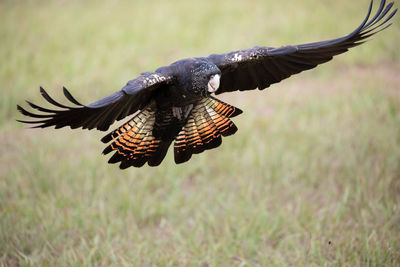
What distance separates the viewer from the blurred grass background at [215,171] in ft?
14.7

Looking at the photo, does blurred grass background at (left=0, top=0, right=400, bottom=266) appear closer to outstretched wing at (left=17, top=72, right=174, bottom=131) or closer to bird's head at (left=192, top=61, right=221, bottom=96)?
outstretched wing at (left=17, top=72, right=174, bottom=131)

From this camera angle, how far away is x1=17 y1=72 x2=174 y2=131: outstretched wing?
9.93 feet

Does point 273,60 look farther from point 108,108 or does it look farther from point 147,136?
point 108,108

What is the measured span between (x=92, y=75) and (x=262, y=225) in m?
4.89

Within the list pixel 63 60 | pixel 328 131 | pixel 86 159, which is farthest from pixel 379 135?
pixel 63 60

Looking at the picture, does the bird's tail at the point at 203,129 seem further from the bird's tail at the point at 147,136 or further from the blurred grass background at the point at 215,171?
the blurred grass background at the point at 215,171

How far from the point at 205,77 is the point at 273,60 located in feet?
2.49

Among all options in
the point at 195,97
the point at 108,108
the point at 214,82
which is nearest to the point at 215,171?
the point at 195,97

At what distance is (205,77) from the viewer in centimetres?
348

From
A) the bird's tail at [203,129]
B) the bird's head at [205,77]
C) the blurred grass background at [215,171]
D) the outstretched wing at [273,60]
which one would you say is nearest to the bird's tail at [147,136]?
the bird's tail at [203,129]

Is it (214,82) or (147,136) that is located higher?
(214,82)

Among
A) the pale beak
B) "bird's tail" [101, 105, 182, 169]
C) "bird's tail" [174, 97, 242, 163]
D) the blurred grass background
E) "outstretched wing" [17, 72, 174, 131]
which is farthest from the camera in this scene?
the blurred grass background

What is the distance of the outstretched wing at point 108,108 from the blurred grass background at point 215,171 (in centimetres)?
148

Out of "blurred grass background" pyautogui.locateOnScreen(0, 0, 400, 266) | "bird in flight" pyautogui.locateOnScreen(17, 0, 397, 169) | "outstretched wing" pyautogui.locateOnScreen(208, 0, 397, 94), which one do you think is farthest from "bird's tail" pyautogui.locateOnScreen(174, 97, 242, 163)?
"blurred grass background" pyautogui.locateOnScreen(0, 0, 400, 266)
